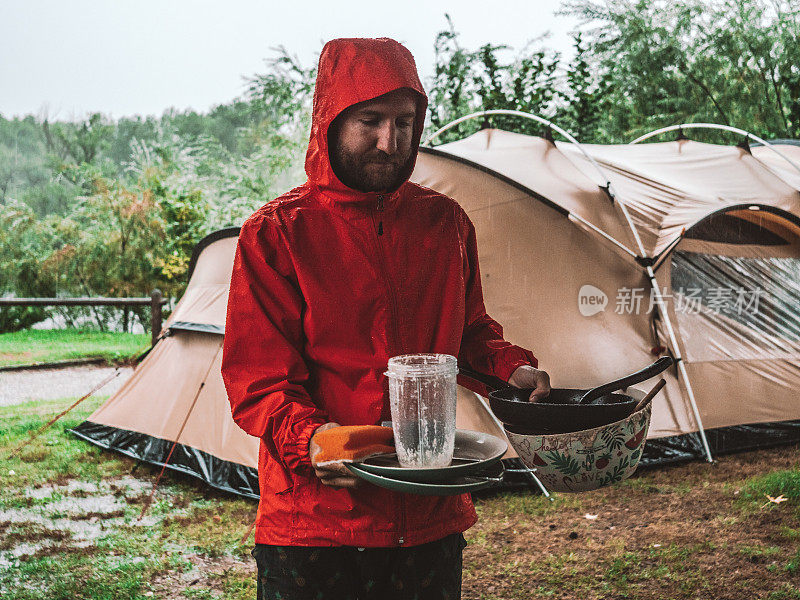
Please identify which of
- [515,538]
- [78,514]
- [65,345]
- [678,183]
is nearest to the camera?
[515,538]

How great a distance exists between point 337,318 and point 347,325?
0.9 inches

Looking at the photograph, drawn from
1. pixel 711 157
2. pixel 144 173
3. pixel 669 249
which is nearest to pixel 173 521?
pixel 669 249

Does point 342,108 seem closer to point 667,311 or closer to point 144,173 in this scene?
point 667,311

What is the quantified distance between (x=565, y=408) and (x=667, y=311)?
3.84 metres

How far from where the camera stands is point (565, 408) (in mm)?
1374

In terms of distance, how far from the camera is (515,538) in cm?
376

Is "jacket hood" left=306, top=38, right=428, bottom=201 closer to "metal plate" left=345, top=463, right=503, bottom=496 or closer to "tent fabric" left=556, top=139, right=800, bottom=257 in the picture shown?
"metal plate" left=345, top=463, right=503, bottom=496

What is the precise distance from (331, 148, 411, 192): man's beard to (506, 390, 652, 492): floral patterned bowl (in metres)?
0.55

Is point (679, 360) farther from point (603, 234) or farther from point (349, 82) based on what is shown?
point (349, 82)

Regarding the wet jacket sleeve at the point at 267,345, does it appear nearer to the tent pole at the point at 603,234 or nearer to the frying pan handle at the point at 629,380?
the frying pan handle at the point at 629,380

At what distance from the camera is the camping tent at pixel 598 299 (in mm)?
4582

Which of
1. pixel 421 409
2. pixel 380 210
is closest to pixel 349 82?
pixel 380 210

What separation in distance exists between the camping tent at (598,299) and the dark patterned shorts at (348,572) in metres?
2.88

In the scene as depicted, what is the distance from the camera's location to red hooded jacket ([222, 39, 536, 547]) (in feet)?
4.33
